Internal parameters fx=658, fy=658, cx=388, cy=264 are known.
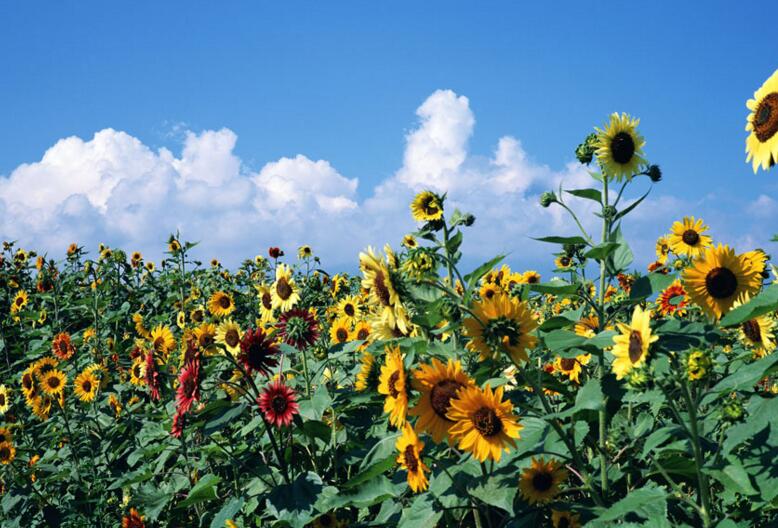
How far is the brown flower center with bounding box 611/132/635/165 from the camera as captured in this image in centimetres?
304

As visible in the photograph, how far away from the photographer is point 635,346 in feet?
6.59

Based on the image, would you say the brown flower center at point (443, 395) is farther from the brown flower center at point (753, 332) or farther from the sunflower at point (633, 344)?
the brown flower center at point (753, 332)

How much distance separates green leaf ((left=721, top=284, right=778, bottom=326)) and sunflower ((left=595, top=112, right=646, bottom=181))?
3.58 ft

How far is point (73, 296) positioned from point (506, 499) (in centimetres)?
943

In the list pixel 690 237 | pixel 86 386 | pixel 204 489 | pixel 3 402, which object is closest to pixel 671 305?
pixel 690 237

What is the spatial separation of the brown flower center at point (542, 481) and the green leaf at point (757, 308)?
89 centimetres

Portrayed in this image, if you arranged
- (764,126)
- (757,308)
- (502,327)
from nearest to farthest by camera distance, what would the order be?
1. (757,308)
2. (502,327)
3. (764,126)

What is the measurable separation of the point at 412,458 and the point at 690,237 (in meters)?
3.59

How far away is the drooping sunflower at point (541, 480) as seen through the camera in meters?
2.49

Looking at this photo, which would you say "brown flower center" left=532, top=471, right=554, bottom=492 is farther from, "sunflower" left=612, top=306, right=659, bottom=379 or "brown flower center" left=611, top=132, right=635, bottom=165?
"brown flower center" left=611, top=132, right=635, bottom=165

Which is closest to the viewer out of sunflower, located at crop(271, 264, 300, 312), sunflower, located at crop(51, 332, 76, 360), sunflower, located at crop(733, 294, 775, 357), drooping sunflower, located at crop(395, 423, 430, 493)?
drooping sunflower, located at crop(395, 423, 430, 493)

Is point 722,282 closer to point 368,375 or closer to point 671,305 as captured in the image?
point 368,375

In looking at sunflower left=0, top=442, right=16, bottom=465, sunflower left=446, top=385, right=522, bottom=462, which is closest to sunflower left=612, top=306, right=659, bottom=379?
sunflower left=446, top=385, right=522, bottom=462

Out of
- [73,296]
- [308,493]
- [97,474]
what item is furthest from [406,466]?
[73,296]
